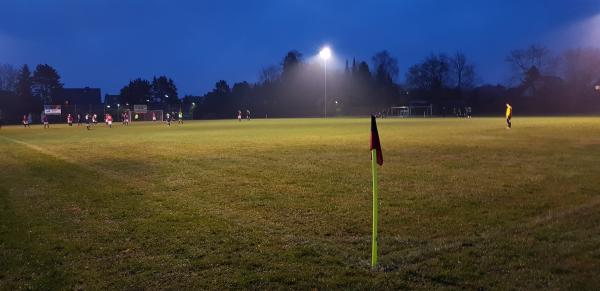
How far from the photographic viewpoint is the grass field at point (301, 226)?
5.56m

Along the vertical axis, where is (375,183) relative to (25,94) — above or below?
below

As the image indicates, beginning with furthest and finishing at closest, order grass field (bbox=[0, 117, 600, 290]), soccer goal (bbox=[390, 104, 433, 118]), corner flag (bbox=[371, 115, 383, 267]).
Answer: soccer goal (bbox=[390, 104, 433, 118]), corner flag (bbox=[371, 115, 383, 267]), grass field (bbox=[0, 117, 600, 290])

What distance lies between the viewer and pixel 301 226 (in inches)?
305

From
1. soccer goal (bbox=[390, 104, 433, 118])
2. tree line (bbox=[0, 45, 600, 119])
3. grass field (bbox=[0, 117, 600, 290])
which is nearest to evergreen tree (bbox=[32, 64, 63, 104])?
tree line (bbox=[0, 45, 600, 119])

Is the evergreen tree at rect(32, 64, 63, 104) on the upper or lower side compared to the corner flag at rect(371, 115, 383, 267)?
upper

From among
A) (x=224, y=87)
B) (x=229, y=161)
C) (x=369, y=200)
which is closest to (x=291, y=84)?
(x=224, y=87)

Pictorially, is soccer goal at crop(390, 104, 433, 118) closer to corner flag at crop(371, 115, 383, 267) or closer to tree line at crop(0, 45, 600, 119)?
tree line at crop(0, 45, 600, 119)

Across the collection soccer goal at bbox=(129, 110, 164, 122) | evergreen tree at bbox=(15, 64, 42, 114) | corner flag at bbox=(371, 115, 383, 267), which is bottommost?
corner flag at bbox=(371, 115, 383, 267)

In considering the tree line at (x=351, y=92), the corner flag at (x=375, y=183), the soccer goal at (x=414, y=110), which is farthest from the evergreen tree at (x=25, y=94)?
the corner flag at (x=375, y=183)

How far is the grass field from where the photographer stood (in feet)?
18.2

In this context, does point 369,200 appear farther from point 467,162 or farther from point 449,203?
point 467,162

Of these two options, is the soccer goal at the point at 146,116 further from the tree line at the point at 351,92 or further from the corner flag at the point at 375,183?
the corner flag at the point at 375,183

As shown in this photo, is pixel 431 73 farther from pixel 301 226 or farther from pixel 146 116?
pixel 301 226

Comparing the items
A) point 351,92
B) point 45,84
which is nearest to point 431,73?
point 351,92
